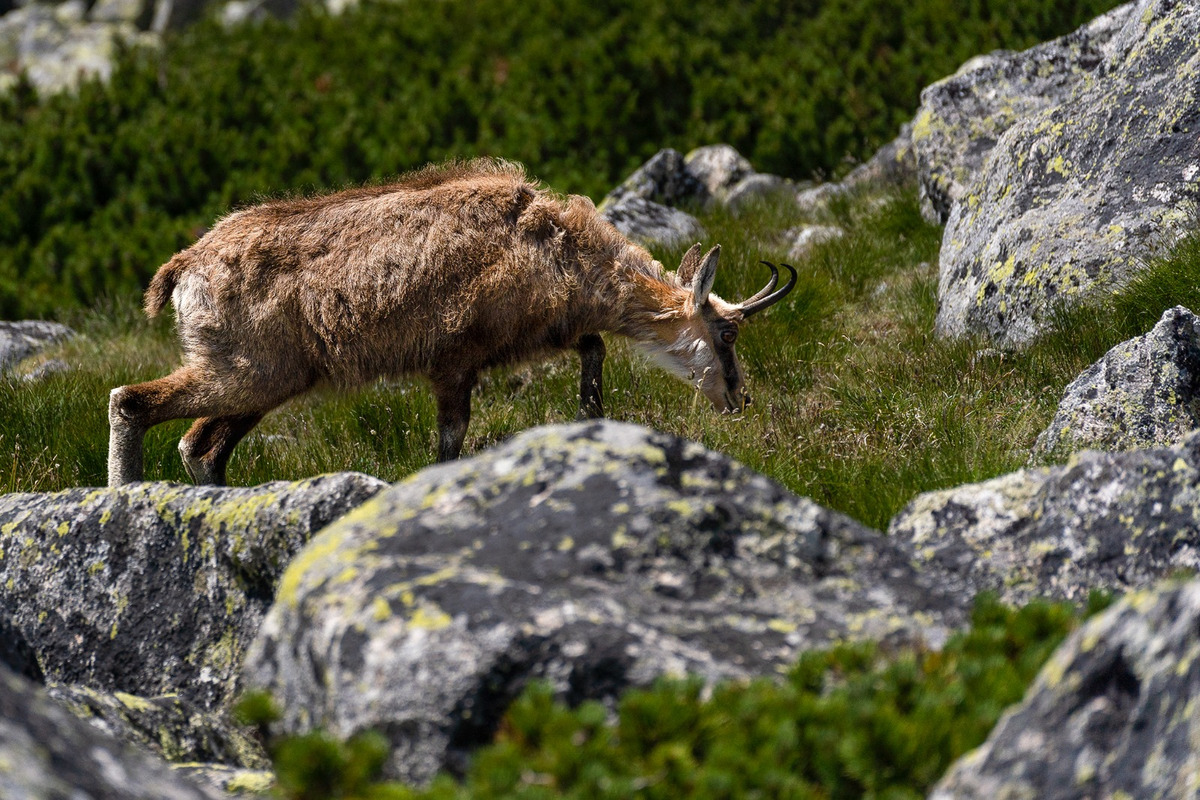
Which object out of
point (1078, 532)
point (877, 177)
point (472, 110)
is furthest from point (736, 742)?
point (472, 110)

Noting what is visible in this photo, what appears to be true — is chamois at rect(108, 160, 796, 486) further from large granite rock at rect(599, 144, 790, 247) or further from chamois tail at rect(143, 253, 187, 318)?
large granite rock at rect(599, 144, 790, 247)

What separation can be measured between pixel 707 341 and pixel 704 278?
0.45m

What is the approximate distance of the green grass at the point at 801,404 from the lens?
20.2 ft

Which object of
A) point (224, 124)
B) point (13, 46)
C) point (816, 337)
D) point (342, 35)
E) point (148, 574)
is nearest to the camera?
point (148, 574)

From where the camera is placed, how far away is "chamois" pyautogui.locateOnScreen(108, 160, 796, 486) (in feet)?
21.8

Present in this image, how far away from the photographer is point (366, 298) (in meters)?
6.75

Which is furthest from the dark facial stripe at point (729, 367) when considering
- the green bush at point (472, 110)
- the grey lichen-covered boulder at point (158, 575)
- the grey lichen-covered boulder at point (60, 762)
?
the green bush at point (472, 110)

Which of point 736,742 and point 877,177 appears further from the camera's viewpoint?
point 877,177

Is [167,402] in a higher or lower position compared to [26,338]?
higher

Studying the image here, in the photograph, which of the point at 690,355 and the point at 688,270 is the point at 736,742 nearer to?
the point at 690,355

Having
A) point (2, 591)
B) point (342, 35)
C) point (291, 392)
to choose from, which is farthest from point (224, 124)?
point (2, 591)

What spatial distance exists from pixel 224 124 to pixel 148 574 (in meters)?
14.6

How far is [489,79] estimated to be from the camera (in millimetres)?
18031

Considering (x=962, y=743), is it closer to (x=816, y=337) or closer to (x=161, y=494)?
(x=161, y=494)
